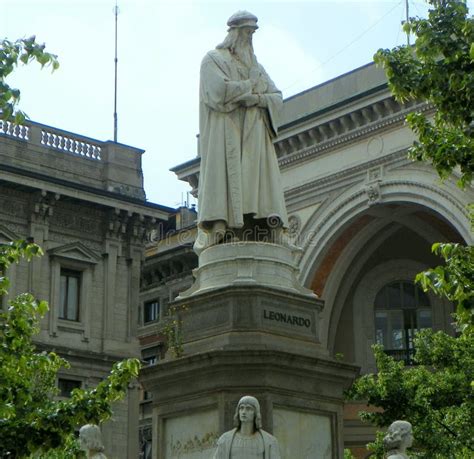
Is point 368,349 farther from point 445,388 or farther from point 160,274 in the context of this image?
point 445,388

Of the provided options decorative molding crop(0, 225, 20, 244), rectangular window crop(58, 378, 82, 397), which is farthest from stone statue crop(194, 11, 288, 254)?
decorative molding crop(0, 225, 20, 244)


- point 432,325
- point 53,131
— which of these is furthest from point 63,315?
point 432,325

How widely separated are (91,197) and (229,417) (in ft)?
99.6

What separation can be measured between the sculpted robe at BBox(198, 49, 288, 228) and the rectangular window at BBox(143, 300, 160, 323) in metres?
41.6

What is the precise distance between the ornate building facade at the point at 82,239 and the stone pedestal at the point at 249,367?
86.7ft

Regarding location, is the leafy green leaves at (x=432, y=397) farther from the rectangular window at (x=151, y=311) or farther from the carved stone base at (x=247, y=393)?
the rectangular window at (x=151, y=311)

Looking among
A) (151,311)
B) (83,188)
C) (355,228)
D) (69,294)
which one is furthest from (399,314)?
(151,311)

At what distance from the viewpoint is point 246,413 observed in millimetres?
13398

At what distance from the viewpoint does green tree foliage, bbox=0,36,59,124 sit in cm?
1683

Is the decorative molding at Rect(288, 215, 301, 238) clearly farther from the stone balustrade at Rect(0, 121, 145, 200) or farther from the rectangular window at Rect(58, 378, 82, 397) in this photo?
the rectangular window at Rect(58, 378, 82, 397)

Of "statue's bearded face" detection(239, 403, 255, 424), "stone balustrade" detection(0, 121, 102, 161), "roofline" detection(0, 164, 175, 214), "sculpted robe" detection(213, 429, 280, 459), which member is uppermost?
"stone balustrade" detection(0, 121, 102, 161)

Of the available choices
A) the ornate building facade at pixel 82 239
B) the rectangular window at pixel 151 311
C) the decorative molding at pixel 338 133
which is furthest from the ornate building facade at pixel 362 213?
the rectangular window at pixel 151 311

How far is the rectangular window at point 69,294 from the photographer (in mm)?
44406

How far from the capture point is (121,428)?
44125 millimetres
